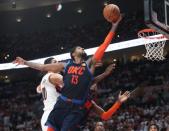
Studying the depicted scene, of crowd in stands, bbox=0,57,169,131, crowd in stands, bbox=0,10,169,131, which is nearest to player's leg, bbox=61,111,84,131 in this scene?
crowd in stands, bbox=0,10,169,131

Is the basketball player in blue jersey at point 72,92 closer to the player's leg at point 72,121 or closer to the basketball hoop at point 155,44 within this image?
the player's leg at point 72,121

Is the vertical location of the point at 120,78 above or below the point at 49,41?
below

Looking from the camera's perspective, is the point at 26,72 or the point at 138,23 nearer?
the point at 138,23

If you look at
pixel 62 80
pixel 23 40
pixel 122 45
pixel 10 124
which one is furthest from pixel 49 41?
pixel 62 80

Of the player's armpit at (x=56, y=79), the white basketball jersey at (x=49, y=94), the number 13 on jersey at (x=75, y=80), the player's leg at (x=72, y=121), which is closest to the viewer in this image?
the player's leg at (x=72, y=121)

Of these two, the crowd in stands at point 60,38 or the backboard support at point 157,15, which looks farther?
the crowd in stands at point 60,38

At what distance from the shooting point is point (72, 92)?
6.06 metres

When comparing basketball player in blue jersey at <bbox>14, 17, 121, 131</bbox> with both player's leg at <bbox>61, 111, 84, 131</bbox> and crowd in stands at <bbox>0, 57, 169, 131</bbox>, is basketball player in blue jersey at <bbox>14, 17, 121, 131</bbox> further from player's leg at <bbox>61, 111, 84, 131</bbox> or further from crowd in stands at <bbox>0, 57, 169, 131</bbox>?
crowd in stands at <bbox>0, 57, 169, 131</bbox>

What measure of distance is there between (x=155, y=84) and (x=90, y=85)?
52.8ft

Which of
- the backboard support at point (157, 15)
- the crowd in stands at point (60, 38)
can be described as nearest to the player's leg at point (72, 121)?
the backboard support at point (157, 15)

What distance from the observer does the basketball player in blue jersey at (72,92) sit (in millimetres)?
6023

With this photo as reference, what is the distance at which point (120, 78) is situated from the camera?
2373 centimetres

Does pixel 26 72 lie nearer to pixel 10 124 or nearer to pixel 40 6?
pixel 40 6

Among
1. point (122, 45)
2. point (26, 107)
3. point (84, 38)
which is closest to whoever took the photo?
point (122, 45)
